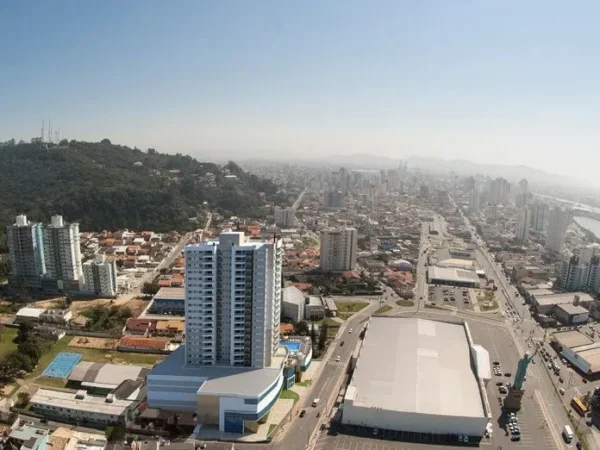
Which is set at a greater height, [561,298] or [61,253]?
[61,253]

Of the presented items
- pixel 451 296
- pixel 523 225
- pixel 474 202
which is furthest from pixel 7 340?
pixel 474 202

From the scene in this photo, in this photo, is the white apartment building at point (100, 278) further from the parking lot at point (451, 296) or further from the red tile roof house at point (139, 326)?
the parking lot at point (451, 296)

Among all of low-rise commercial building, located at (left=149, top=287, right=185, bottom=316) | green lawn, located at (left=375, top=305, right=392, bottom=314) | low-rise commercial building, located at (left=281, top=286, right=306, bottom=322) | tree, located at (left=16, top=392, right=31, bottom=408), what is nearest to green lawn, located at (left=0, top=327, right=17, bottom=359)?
tree, located at (left=16, top=392, right=31, bottom=408)

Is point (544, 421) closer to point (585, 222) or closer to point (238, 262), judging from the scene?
point (238, 262)

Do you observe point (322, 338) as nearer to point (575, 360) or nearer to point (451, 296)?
point (575, 360)

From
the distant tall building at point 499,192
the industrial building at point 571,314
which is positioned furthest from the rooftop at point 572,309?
the distant tall building at point 499,192
